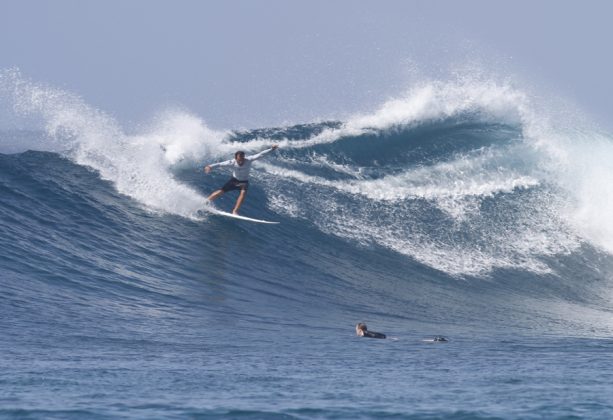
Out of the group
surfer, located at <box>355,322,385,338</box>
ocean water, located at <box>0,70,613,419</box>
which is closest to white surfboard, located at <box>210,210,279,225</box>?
ocean water, located at <box>0,70,613,419</box>

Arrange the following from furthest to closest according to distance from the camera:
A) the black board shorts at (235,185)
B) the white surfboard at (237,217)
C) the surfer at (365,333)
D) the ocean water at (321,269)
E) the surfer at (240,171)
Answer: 1. the white surfboard at (237,217)
2. the black board shorts at (235,185)
3. the surfer at (240,171)
4. the surfer at (365,333)
5. the ocean water at (321,269)

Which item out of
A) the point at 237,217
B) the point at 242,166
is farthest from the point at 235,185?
the point at 237,217

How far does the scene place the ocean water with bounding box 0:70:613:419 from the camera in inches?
368

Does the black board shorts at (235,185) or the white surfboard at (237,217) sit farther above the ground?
the black board shorts at (235,185)

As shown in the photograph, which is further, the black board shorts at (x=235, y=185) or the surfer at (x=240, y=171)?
the black board shorts at (x=235, y=185)

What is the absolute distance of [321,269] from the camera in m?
18.5

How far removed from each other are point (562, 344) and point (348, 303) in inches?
169

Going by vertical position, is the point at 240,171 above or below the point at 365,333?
above

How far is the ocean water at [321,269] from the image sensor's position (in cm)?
934

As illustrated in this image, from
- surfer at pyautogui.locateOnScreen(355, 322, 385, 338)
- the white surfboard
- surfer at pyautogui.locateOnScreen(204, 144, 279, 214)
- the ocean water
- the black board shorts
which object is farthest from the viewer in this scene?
the white surfboard

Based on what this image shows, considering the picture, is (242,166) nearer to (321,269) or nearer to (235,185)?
(235,185)

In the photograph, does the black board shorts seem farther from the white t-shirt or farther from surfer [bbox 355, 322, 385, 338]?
surfer [bbox 355, 322, 385, 338]

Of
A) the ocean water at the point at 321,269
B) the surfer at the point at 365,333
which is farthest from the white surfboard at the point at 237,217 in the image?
the surfer at the point at 365,333

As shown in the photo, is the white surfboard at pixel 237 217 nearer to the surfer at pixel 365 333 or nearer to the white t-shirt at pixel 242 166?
the white t-shirt at pixel 242 166
